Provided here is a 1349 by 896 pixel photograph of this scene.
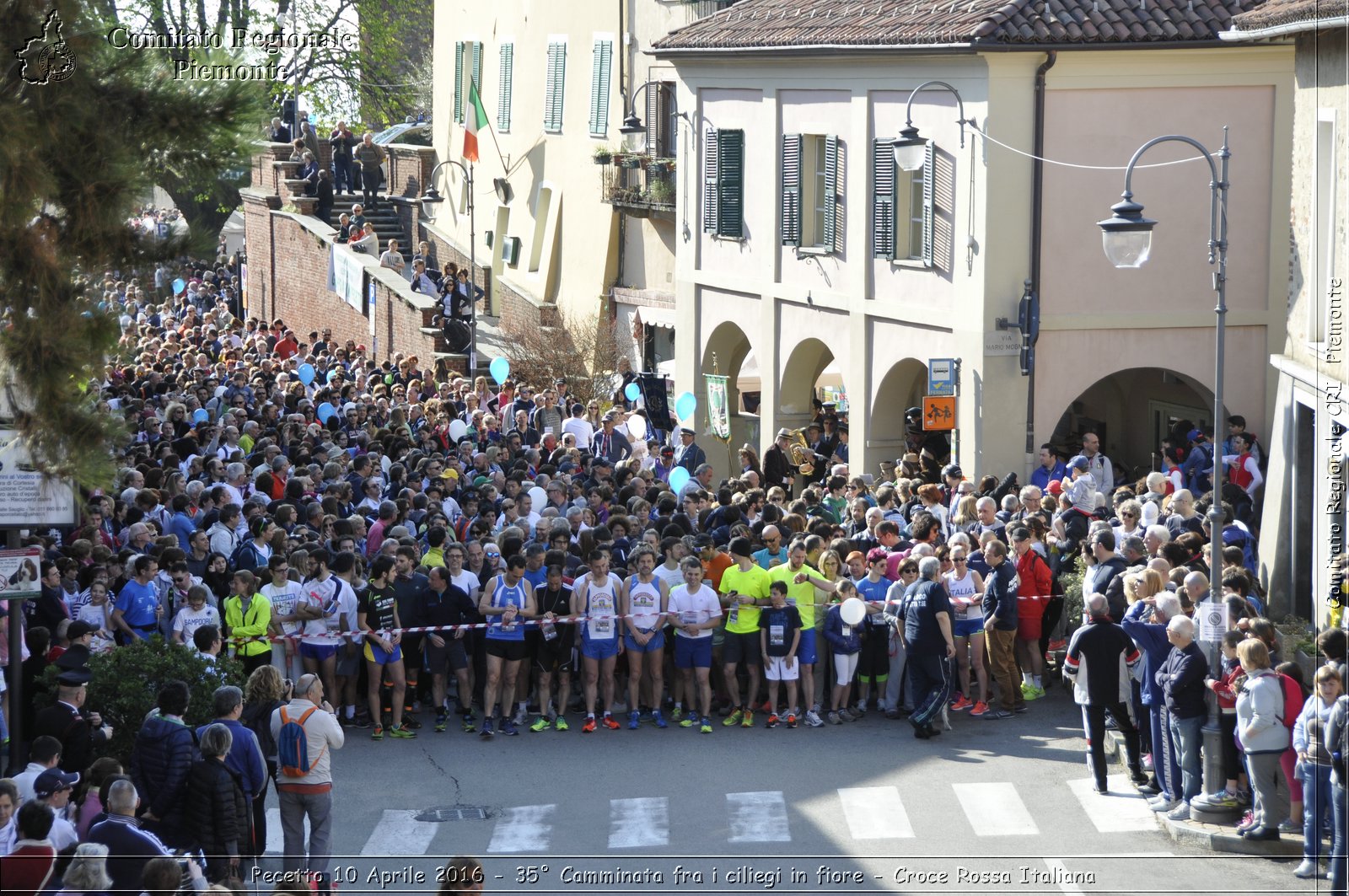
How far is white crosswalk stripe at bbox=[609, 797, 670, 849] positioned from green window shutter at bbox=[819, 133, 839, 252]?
13.4 m

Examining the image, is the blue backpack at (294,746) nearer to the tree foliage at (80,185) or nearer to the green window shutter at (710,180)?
the tree foliage at (80,185)

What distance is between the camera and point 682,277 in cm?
3028

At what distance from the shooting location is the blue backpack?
37.3 ft

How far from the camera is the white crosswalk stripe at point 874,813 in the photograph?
1286 cm

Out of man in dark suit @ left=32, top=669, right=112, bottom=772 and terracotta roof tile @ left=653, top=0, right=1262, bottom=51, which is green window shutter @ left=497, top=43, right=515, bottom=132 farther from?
man in dark suit @ left=32, top=669, right=112, bottom=772

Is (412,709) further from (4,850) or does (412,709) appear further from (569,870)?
(4,850)

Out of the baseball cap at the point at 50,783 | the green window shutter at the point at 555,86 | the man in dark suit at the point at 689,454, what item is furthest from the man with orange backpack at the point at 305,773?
the green window shutter at the point at 555,86

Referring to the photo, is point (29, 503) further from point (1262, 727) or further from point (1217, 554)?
point (1262, 727)

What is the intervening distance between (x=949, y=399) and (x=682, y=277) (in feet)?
28.9

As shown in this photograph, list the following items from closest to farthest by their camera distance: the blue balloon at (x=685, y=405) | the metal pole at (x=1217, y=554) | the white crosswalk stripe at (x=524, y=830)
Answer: the metal pole at (x=1217, y=554) < the white crosswalk stripe at (x=524, y=830) < the blue balloon at (x=685, y=405)

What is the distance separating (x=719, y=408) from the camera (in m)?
28.4

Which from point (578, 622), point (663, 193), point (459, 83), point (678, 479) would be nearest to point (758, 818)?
point (578, 622)

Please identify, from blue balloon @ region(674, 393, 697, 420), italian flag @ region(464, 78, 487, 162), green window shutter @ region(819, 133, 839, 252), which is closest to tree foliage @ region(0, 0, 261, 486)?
blue balloon @ region(674, 393, 697, 420)

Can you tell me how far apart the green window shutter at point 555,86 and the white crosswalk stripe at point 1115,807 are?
28.8m
